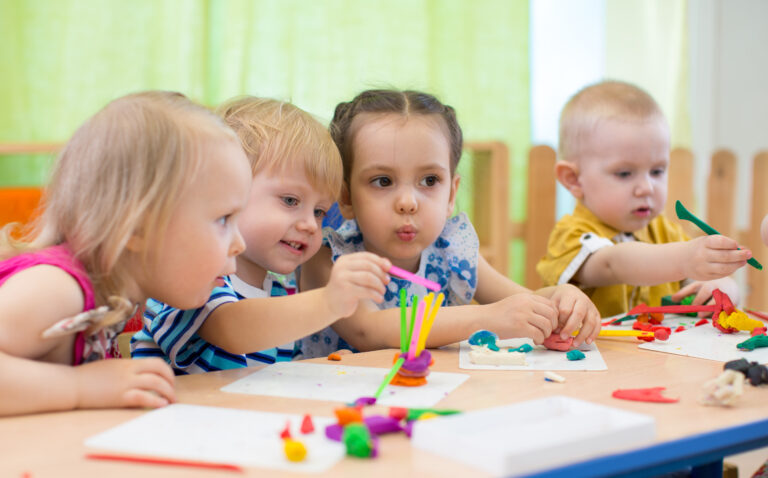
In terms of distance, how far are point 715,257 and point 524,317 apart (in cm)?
35

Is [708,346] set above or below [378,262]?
below

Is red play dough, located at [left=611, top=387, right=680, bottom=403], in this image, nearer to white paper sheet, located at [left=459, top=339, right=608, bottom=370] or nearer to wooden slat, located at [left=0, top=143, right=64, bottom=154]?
white paper sheet, located at [left=459, top=339, right=608, bottom=370]

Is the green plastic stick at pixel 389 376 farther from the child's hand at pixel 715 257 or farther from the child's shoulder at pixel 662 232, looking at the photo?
the child's shoulder at pixel 662 232

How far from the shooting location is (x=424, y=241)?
4.17 ft

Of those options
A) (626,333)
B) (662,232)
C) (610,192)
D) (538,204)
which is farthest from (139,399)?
(538,204)

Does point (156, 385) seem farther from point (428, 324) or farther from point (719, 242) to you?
point (719, 242)

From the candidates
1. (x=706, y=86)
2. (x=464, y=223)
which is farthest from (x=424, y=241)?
(x=706, y=86)

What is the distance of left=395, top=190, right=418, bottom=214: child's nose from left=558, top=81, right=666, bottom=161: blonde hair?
593mm

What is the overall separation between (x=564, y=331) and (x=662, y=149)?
742 mm

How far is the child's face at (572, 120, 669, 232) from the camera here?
1554mm

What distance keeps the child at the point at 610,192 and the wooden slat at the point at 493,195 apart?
112 cm

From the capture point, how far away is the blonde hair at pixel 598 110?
1591 mm

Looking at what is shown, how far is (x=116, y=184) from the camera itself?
773 mm

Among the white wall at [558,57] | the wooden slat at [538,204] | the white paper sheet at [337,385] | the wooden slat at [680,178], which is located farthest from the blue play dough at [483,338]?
the white wall at [558,57]
